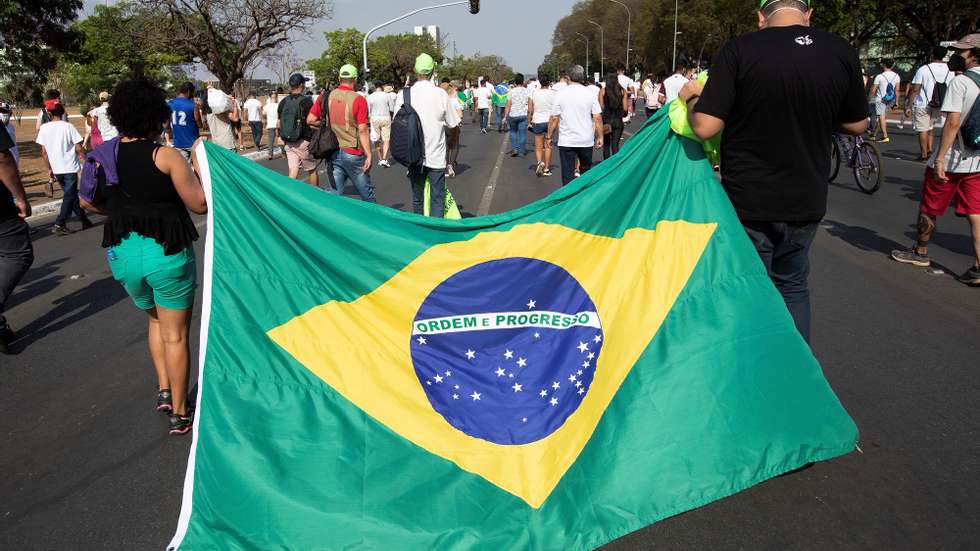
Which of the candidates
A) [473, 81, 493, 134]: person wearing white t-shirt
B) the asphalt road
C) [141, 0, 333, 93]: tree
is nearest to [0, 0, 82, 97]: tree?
[141, 0, 333, 93]: tree

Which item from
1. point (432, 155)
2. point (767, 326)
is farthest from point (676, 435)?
point (432, 155)

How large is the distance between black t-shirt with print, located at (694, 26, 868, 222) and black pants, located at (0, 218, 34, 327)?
5.22 m

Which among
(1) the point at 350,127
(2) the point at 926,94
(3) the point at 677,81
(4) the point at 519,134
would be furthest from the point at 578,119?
(4) the point at 519,134

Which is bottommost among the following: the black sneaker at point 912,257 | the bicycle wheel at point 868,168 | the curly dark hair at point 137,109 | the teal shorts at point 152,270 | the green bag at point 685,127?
the black sneaker at point 912,257

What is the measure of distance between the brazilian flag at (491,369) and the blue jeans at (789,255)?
0.81ft

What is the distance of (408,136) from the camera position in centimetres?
719

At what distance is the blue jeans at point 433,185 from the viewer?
24.5ft

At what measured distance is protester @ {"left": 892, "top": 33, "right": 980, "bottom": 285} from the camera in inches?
234

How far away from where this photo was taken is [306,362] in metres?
2.94

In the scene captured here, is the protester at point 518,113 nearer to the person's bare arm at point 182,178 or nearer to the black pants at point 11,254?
the black pants at point 11,254

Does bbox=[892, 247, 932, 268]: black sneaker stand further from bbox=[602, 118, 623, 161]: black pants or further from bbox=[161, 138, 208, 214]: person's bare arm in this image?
bbox=[161, 138, 208, 214]: person's bare arm

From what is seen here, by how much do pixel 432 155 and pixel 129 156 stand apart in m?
4.04

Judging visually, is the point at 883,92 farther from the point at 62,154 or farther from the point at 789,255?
the point at 62,154

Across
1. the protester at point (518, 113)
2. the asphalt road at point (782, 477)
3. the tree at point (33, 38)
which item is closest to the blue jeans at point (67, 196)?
the asphalt road at point (782, 477)
